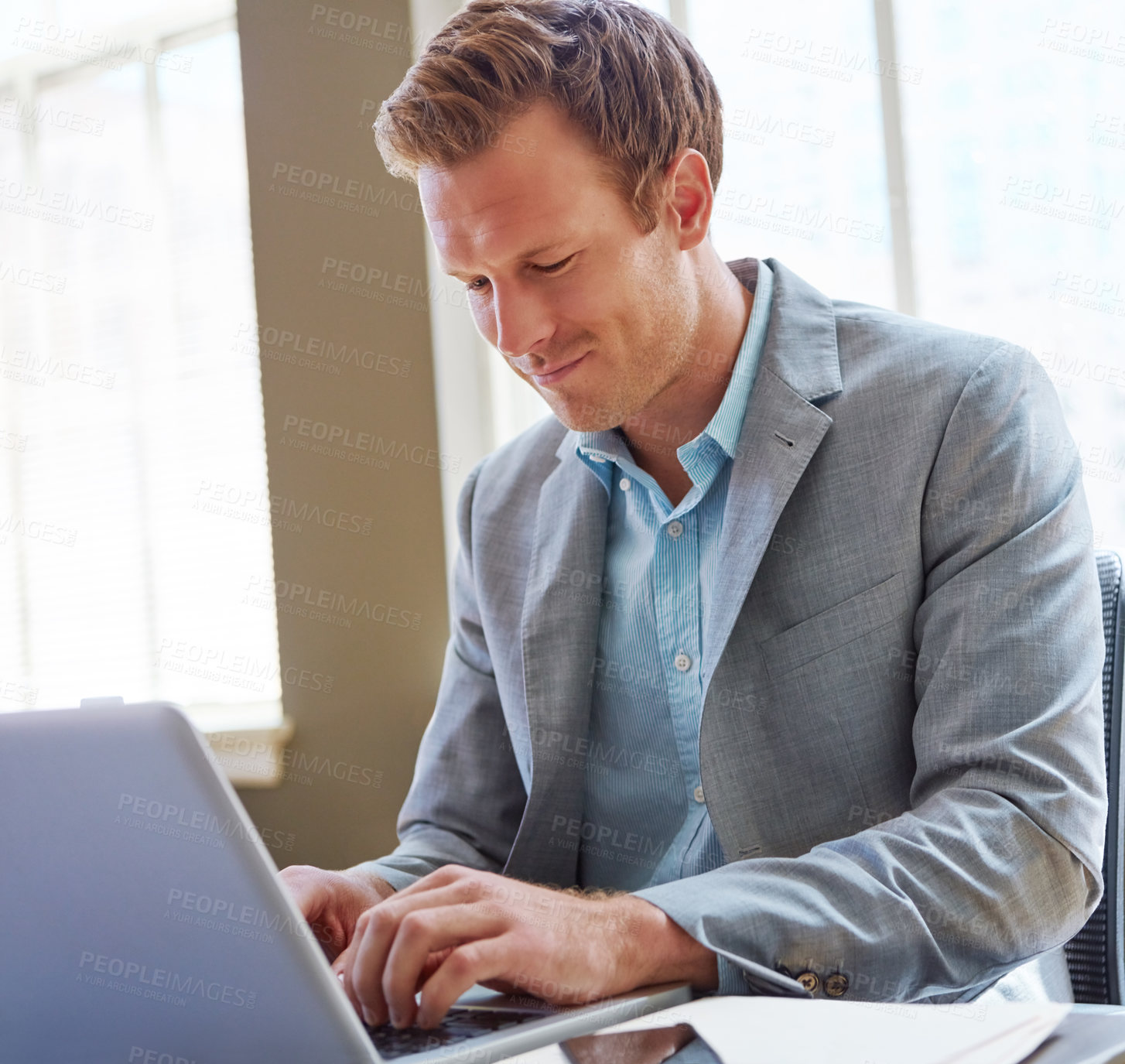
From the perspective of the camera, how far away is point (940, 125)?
2107 mm

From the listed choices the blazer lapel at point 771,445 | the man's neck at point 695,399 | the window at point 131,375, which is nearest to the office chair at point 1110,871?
the blazer lapel at point 771,445

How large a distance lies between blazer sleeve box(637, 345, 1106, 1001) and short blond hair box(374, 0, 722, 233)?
0.47 metres

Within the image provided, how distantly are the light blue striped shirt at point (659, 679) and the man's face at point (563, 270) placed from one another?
3.9 inches

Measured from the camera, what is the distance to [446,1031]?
2.43 ft

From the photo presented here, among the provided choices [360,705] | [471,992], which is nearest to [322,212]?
[360,705]

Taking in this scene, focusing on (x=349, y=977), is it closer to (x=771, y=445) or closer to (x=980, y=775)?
(x=980, y=775)

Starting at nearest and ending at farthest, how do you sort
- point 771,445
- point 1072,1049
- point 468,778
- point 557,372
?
point 1072,1049 → point 771,445 → point 557,372 → point 468,778

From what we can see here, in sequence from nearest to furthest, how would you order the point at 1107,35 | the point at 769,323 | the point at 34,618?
the point at 769,323 → the point at 1107,35 → the point at 34,618

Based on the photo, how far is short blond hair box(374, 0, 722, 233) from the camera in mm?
1283

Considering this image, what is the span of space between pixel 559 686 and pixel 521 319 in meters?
0.42

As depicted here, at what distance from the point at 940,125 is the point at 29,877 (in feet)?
6.53

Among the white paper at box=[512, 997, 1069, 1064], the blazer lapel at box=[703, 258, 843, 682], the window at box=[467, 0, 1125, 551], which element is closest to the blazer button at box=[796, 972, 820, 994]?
the white paper at box=[512, 997, 1069, 1064]

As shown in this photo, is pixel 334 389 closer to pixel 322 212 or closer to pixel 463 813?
pixel 322 212

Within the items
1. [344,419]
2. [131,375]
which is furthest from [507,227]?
[131,375]
